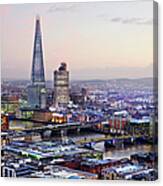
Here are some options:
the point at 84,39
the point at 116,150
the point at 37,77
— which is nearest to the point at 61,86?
the point at 37,77

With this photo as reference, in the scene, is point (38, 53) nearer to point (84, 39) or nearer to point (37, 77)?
point (37, 77)

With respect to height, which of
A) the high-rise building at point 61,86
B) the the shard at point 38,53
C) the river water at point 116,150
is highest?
the the shard at point 38,53

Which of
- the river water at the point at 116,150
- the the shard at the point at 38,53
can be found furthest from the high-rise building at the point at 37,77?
the river water at the point at 116,150

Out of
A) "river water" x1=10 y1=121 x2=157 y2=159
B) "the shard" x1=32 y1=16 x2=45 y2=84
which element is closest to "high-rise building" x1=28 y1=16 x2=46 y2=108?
"the shard" x1=32 y1=16 x2=45 y2=84

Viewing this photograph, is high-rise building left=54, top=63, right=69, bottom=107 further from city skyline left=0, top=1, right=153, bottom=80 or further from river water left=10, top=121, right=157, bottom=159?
river water left=10, top=121, right=157, bottom=159

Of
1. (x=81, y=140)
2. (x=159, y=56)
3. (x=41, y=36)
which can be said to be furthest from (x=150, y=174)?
(x=41, y=36)

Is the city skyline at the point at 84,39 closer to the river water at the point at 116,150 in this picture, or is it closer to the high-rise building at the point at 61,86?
the high-rise building at the point at 61,86
